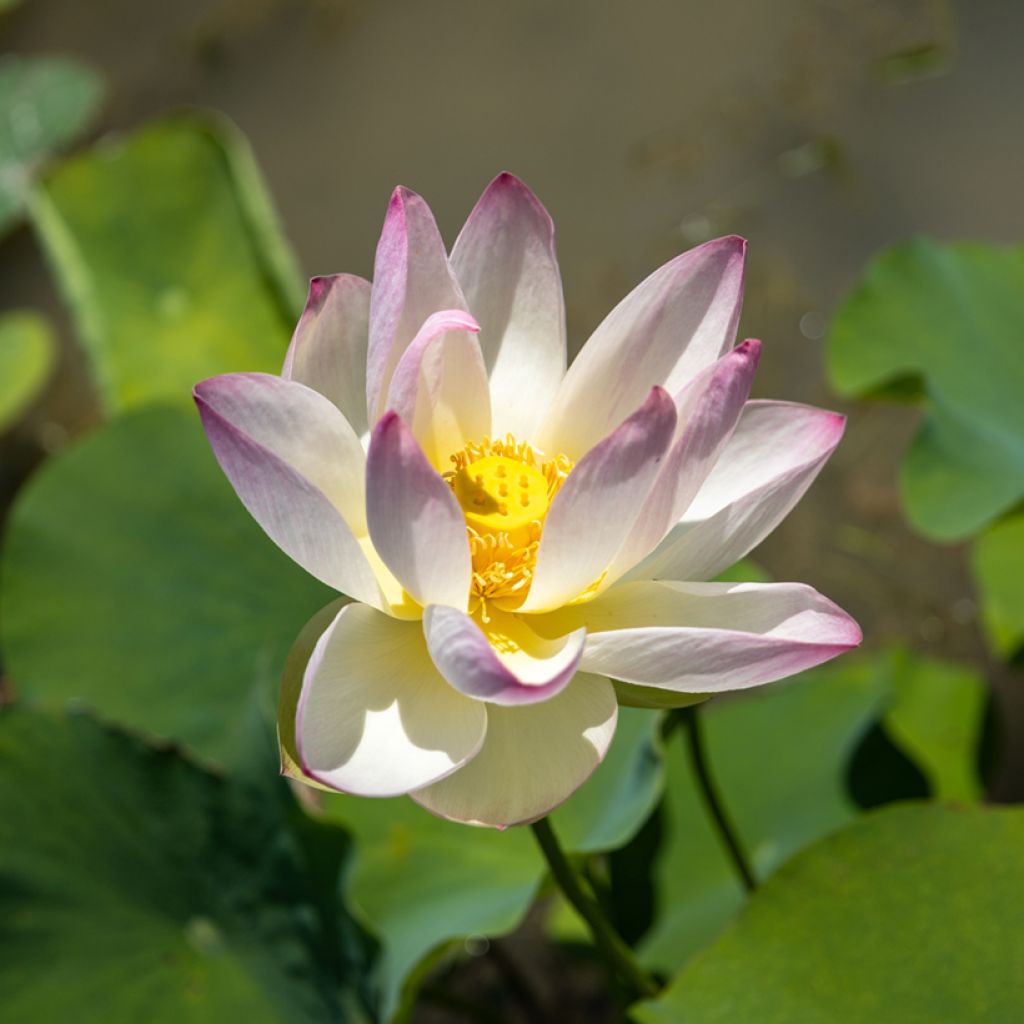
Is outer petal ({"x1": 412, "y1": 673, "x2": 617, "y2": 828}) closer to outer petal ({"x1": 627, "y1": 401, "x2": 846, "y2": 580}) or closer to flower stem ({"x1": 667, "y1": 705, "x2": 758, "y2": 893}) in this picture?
outer petal ({"x1": 627, "y1": 401, "x2": 846, "y2": 580})

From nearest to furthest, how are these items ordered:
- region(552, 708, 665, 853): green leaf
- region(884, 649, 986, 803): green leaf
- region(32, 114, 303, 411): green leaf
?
region(552, 708, 665, 853): green leaf < region(884, 649, 986, 803): green leaf < region(32, 114, 303, 411): green leaf

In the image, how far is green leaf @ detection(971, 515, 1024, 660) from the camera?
147 centimetres

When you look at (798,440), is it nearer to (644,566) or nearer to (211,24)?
(644,566)

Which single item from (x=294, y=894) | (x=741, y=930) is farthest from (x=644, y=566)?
(x=294, y=894)

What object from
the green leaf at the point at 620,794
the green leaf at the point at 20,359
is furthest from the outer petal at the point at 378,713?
the green leaf at the point at 20,359

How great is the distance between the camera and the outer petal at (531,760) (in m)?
0.60

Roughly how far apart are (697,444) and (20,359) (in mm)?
1886

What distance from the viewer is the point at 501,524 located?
70 cm

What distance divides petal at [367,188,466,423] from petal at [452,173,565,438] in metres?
0.05

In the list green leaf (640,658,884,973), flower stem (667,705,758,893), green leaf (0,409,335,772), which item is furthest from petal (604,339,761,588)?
green leaf (640,658,884,973)

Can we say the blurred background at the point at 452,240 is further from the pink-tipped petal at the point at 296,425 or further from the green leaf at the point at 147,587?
the pink-tipped petal at the point at 296,425

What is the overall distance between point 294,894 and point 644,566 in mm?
461

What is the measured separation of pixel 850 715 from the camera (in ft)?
4.66

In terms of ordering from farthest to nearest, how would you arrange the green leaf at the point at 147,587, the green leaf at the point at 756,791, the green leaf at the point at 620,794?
the green leaf at the point at 756,791 < the green leaf at the point at 147,587 < the green leaf at the point at 620,794
